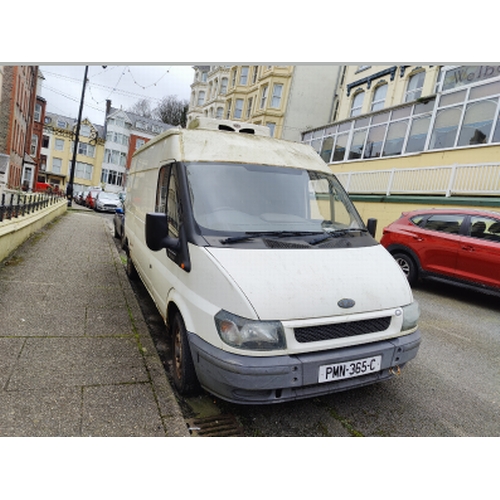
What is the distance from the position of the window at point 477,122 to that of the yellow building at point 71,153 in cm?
5570

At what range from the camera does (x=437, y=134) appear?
45.8 feet

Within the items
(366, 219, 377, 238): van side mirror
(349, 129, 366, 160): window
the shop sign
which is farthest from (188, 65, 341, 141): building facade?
(366, 219, 377, 238): van side mirror

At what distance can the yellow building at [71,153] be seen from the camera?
58.0 m

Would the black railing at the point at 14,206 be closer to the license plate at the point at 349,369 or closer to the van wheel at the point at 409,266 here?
the license plate at the point at 349,369

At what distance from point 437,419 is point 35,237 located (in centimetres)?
957

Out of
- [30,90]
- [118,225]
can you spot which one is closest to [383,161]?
[118,225]

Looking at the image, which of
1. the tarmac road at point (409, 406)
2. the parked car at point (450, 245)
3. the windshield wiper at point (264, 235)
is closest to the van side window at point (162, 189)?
the windshield wiper at point (264, 235)

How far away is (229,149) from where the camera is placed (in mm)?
3695

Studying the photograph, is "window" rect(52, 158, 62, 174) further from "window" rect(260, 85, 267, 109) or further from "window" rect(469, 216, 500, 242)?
"window" rect(469, 216, 500, 242)

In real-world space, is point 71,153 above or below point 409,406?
above

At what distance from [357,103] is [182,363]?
68.4 ft

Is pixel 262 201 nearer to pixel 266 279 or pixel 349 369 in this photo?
pixel 266 279

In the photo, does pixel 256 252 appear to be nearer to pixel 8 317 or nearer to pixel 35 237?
pixel 8 317

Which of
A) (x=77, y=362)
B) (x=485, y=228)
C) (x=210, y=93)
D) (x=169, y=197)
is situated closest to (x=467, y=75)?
(x=485, y=228)
